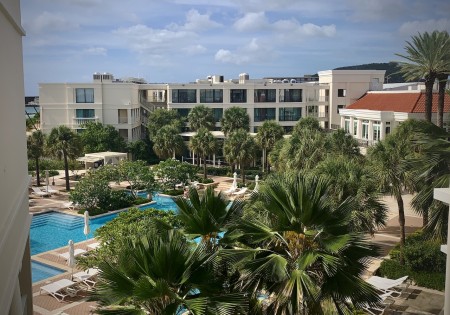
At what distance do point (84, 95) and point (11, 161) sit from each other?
42.6 meters

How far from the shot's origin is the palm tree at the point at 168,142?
41.8m

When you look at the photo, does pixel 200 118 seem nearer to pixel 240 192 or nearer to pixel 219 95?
pixel 219 95

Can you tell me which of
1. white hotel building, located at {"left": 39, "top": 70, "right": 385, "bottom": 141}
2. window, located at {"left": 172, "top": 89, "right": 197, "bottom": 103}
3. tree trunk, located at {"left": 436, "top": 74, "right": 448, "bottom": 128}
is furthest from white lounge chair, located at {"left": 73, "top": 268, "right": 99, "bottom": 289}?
window, located at {"left": 172, "top": 89, "right": 197, "bottom": 103}

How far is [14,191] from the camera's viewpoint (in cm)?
823

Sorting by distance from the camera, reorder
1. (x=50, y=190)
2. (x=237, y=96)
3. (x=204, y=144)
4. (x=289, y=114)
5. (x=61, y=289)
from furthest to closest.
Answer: (x=289, y=114)
(x=237, y=96)
(x=204, y=144)
(x=50, y=190)
(x=61, y=289)

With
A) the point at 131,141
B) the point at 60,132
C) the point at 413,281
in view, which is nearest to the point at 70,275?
the point at 413,281

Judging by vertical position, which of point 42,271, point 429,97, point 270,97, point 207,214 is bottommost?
point 42,271

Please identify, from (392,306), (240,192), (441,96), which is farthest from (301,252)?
(441,96)

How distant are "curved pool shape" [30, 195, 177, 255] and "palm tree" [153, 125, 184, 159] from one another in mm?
13493

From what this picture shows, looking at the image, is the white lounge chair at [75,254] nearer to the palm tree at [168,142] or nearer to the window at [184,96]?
the palm tree at [168,142]

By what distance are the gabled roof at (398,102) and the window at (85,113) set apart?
85.6 feet

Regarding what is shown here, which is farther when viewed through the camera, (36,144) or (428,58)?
(36,144)

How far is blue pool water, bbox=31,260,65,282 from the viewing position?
19203 mm

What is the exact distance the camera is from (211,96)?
176 feet
